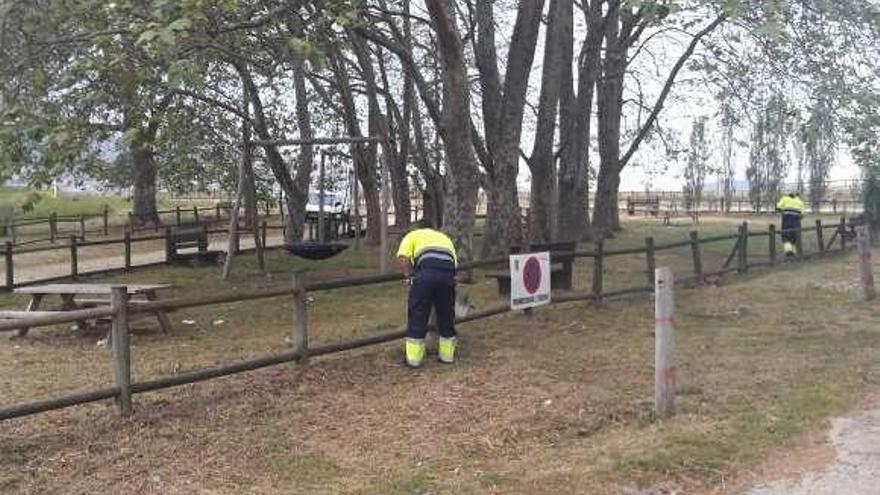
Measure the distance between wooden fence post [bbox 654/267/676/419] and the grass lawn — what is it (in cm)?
20

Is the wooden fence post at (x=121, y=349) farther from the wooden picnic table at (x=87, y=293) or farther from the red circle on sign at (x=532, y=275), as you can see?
the red circle on sign at (x=532, y=275)

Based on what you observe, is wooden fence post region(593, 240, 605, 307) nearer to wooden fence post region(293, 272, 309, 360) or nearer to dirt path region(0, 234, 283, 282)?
wooden fence post region(293, 272, 309, 360)

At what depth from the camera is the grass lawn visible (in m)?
6.07

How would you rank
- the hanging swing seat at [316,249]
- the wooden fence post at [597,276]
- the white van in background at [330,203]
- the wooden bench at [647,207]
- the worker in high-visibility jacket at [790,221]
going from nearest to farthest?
1. the wooden fence post at [597,276]
2. the hanging swing seat at [316,249]
3. the worker in high-visibility jacket at [790,221]
4. the white van in background at [330,203]
5. the wooden bench at [647,207]

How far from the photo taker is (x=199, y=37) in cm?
878

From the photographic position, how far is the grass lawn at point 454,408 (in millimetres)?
6074

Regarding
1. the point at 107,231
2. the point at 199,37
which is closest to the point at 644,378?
the point at 199,37

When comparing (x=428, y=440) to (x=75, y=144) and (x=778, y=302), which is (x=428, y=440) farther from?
(x=778, y=302)

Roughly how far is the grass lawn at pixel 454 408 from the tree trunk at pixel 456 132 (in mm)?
2677

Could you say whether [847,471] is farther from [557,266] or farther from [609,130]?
[609,130]

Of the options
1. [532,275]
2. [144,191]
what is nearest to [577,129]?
[532,275]

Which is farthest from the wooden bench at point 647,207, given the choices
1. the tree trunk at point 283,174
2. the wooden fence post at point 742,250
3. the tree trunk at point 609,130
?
the wooden fence post at point 742,250

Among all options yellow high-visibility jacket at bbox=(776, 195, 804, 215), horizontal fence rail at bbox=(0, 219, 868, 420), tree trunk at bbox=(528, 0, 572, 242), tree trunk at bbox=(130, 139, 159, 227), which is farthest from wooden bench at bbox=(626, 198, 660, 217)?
horizontal fence rail at bbox=(0, 219, 868, 420)

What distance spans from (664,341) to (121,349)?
401 cm
